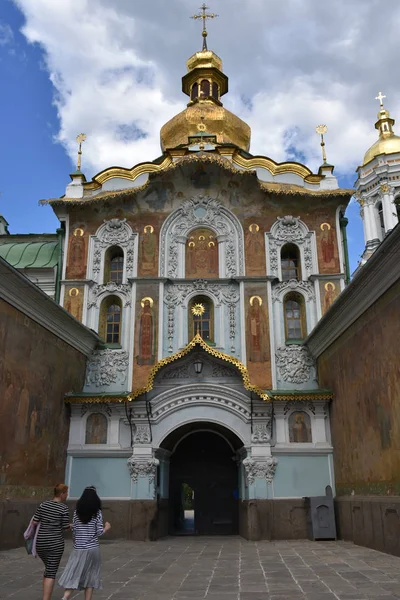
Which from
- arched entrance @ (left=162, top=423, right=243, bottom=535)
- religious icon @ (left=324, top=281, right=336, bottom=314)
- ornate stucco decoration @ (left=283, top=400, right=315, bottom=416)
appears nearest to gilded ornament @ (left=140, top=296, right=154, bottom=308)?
arched entrance @ (left=162, top=423, right=243, bottom=535)

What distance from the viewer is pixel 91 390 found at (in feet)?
57.3

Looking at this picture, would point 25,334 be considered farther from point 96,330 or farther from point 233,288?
point 233,288

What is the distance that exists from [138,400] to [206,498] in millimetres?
5389

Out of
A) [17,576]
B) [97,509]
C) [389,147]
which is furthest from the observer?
[389,147]

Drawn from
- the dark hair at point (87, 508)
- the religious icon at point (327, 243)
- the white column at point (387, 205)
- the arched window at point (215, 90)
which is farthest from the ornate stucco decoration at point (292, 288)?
the white column at point (387, 205)

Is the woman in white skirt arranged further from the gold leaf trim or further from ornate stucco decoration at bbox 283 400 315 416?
ornate stucco decoration at bbox 283 400 315 416

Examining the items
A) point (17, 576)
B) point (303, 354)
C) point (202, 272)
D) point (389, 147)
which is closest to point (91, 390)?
point (202, 272)

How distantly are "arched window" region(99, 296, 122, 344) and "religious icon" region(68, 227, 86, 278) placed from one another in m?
1.30

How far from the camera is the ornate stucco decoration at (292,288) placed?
18.2 m

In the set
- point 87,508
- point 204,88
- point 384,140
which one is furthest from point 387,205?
point 87,508

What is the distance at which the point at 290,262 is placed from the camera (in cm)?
1911

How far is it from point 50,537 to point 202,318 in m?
12.1

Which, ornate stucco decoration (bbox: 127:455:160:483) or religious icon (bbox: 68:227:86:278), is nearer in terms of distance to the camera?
ornate stucco decoration (bbox: 127:455:160:483)

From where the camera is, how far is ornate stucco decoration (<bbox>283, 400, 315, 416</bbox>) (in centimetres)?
1634
